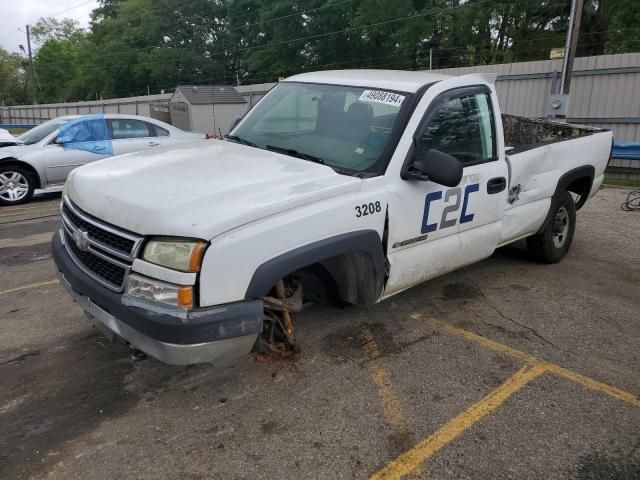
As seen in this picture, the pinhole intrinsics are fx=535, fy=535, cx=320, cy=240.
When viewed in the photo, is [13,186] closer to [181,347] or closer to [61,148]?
[61,148]

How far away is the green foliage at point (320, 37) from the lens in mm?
26750

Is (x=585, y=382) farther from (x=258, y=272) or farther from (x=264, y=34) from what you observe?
(x=264, y=34)

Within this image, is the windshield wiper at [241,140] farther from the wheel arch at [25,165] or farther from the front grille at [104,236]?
the wheel arch at [25,165]

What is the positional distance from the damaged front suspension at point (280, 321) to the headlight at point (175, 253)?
58 cm

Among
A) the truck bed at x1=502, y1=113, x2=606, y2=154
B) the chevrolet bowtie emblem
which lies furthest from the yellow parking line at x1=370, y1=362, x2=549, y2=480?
the truck bed at x1=502, y1=113, x2=606, y2=154

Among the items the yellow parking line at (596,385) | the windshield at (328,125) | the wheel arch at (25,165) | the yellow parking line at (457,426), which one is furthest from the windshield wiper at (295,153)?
the wheel arch at (25,165)

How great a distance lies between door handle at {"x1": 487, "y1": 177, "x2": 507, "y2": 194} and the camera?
424 cm

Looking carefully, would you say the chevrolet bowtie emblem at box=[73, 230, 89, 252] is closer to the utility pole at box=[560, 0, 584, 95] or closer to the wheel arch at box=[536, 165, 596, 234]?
the wheel arch at box=[536, 165, 596, 234]

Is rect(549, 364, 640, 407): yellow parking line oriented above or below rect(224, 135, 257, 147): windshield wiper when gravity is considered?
below

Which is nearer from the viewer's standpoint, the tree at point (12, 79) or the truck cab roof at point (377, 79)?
the truck cab roof at point (377, 79)

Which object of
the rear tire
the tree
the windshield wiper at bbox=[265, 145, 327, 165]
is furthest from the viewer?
the tree

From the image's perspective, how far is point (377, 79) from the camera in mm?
4113

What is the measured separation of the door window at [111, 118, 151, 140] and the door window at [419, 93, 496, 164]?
7.87 metres

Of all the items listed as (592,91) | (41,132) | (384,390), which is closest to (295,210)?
(384,390)
